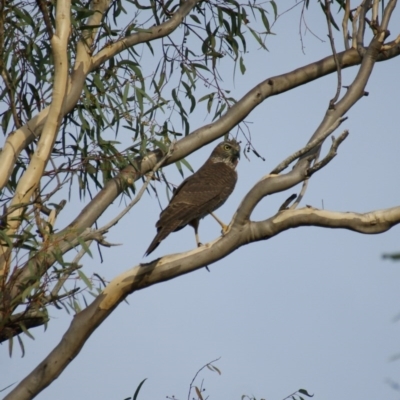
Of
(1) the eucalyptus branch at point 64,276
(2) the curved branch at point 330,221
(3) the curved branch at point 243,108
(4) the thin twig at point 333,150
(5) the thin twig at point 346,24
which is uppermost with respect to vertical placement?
(5) the thin twig at point 346,24

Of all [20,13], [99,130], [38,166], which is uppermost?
[20,13]

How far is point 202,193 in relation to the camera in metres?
5.93

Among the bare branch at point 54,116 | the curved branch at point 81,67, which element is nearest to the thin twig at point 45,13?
the bare branch at point 54,116

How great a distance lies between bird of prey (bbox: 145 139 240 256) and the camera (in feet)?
17.5

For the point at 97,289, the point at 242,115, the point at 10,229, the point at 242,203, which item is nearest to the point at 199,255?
the point at 242,203

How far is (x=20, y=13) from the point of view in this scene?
5.84 meters

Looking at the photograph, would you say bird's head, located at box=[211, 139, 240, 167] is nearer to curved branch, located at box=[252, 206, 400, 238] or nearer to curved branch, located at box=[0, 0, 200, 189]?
curved branch, located at box=[0, 0, 200, 189]

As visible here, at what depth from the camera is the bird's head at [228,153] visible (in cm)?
688

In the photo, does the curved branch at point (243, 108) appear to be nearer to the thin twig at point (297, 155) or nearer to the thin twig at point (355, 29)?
the thin twig at point (355, 29)

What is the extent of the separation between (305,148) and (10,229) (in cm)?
167

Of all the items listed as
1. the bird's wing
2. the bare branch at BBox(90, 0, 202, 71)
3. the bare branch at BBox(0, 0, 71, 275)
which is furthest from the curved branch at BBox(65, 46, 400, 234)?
the bare branch at BBox(90, 0, 202, 71)

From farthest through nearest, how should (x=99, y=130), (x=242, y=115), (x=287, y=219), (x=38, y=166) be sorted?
(x=99, y=130) → (x=242, y=115) → (x=38, y=166) → (x=287, y=219)

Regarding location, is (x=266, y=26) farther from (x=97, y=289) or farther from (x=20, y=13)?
(x=97, y=289)

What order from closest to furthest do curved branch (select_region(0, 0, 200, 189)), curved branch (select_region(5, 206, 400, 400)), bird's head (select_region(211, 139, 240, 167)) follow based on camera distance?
1. curved branch (select_region(5, 206, 400, 400))
2. curved branch (select_region(0, 0, 200, 189))
3. bird's head (select_region(211, 139, 240, 167))
